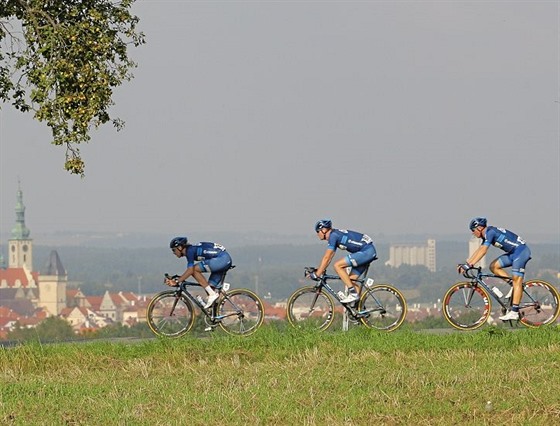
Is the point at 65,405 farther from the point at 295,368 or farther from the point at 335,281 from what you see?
the point at 335,281

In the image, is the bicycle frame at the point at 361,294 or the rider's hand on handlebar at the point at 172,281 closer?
the rider's hand on handlebar at the point at 172,281

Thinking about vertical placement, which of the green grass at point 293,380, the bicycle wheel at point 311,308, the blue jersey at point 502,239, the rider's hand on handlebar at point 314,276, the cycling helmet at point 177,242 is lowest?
the green grass at point 293,380

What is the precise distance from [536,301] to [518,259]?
904 millimetres

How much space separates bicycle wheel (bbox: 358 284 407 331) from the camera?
18938mm

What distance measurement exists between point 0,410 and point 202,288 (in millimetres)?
7765

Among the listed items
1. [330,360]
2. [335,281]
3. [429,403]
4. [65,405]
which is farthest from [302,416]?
[335,281]

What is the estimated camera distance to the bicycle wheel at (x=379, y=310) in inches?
746

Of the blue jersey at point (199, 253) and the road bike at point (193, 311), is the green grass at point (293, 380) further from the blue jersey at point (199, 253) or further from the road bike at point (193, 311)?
the blue jersey at point (199, 253)

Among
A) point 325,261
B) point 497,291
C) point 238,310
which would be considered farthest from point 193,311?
point 497,291

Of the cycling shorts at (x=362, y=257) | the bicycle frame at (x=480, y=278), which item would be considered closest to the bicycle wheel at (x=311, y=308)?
the cycling shorts at (x=362, y=257)

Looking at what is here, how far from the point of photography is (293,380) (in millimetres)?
12820

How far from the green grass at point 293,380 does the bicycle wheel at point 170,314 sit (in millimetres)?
2095

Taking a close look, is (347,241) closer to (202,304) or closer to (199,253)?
(199,253)

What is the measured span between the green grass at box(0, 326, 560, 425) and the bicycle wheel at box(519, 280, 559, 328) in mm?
2195
